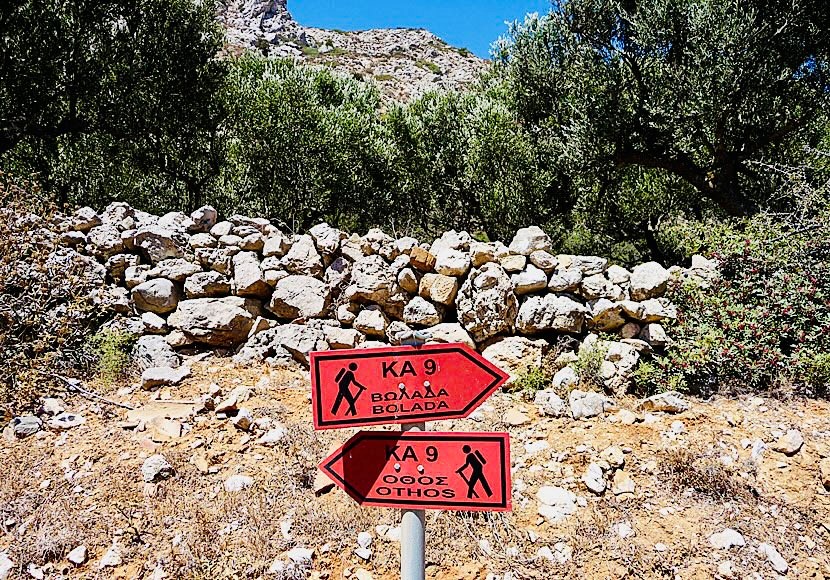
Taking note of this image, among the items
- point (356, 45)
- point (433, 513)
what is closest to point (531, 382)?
point (433, 513)

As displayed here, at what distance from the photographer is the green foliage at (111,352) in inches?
206

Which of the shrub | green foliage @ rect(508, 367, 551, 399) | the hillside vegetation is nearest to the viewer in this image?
the shrub

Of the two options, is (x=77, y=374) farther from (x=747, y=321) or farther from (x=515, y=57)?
(x=515, y=57)

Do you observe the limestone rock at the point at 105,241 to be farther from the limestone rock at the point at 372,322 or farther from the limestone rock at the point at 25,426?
the limestone rock at the point at 372,322

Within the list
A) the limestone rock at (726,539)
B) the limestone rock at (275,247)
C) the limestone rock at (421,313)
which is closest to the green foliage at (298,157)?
the limestone rock at (275,247)

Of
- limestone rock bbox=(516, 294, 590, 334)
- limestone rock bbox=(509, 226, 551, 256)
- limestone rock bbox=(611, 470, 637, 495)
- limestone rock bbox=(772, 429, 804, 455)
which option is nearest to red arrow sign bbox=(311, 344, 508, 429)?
limestone rock bbox=(611, 470, 637, 495)

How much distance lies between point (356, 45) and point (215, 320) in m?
57.4

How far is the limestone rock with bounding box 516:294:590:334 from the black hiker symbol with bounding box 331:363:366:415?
11.9ft

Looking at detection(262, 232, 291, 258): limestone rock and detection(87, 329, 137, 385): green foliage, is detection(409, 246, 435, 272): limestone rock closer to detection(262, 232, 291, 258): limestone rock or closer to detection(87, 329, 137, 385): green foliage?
detection(262, 232, 291, 258): limestone rock

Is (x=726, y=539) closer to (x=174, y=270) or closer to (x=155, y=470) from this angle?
(x=155, y=470)

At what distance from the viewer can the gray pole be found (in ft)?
6.09

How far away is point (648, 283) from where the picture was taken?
5.21m

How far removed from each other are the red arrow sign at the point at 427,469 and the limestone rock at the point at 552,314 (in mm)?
3553

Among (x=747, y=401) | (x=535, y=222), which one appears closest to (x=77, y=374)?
(x=747, y=401)
